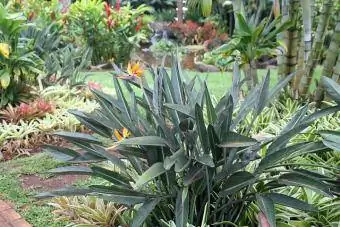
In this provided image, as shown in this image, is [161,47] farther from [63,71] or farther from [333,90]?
[333,90]

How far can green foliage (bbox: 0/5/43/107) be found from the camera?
5203 mm

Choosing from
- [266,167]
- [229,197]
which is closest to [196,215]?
[229,197]

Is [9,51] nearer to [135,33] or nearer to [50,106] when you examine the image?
[50,106]

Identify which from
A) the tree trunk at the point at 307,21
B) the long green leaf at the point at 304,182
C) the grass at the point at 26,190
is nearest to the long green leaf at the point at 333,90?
the long green leaf at the point at 304,182

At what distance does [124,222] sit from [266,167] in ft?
3.22

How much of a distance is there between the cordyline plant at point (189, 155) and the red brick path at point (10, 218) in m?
0.79

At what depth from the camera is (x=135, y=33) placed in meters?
10.8

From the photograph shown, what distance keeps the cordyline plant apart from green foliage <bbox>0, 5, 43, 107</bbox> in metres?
3.02

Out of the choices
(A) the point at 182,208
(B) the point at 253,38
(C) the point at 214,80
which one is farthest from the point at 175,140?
(C) the point at 214,80

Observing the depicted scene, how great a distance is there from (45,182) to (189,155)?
76.4 inches

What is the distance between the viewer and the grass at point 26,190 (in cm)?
310

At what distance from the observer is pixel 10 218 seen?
315 cm

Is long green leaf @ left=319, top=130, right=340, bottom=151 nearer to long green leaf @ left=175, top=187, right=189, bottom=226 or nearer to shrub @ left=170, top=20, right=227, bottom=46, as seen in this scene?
long green leaf @ left=175, top=187, right=189, bottom=226

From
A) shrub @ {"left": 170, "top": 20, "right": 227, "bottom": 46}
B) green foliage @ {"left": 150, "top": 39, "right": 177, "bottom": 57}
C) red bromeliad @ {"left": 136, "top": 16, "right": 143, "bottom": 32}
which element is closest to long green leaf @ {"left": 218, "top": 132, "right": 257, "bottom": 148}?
red bromeliad @ {"left": 136, "top": 16, "right": 143, "bottom": 32}
